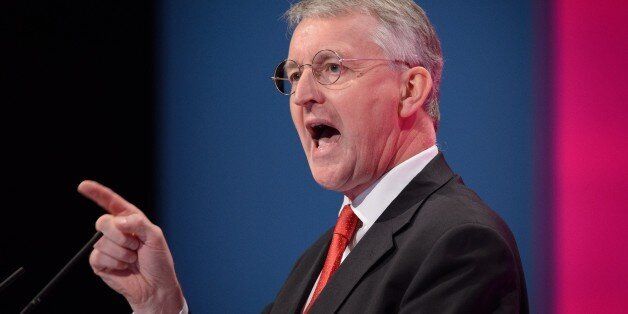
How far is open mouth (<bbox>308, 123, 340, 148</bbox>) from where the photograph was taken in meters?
1.48

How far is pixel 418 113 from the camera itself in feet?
4.90

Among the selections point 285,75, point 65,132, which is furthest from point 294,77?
point 65,132

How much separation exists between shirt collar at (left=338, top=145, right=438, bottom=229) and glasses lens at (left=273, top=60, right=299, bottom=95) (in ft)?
1.08

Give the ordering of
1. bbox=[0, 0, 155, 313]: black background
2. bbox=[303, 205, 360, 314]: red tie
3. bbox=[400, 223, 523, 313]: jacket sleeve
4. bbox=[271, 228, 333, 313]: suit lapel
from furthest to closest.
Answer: bbox=[0, 0, 155, 313]: black background
bbox=[271, 228, 333, 313]: suit lapel
bbox=[303, 205, 360, 314]: red tie
bbox=[400, 223, 523, 313]: jacket sleeve

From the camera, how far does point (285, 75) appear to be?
64.3 inches

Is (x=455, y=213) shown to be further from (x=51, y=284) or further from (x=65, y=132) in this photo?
(x=65, y=132)

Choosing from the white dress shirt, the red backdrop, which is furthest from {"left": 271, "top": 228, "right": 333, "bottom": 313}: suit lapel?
the red backdrop

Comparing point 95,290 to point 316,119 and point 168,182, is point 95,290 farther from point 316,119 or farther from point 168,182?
point 316,119

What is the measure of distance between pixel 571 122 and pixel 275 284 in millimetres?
1136

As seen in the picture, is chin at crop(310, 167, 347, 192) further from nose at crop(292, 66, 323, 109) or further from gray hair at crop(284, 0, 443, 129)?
gray hair at crop(284, 0, 443, 129)

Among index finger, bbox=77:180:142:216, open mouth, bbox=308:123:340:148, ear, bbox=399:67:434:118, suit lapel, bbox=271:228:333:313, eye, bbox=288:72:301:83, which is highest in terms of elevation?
eye, bbox=288:72:301:83

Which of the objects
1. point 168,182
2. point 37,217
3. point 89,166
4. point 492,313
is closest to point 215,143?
point 168,182

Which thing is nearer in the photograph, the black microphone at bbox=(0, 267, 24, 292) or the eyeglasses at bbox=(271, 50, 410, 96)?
the black microphone at bbox=(0, 267, 24, 292)

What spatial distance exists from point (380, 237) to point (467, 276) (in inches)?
9.9
